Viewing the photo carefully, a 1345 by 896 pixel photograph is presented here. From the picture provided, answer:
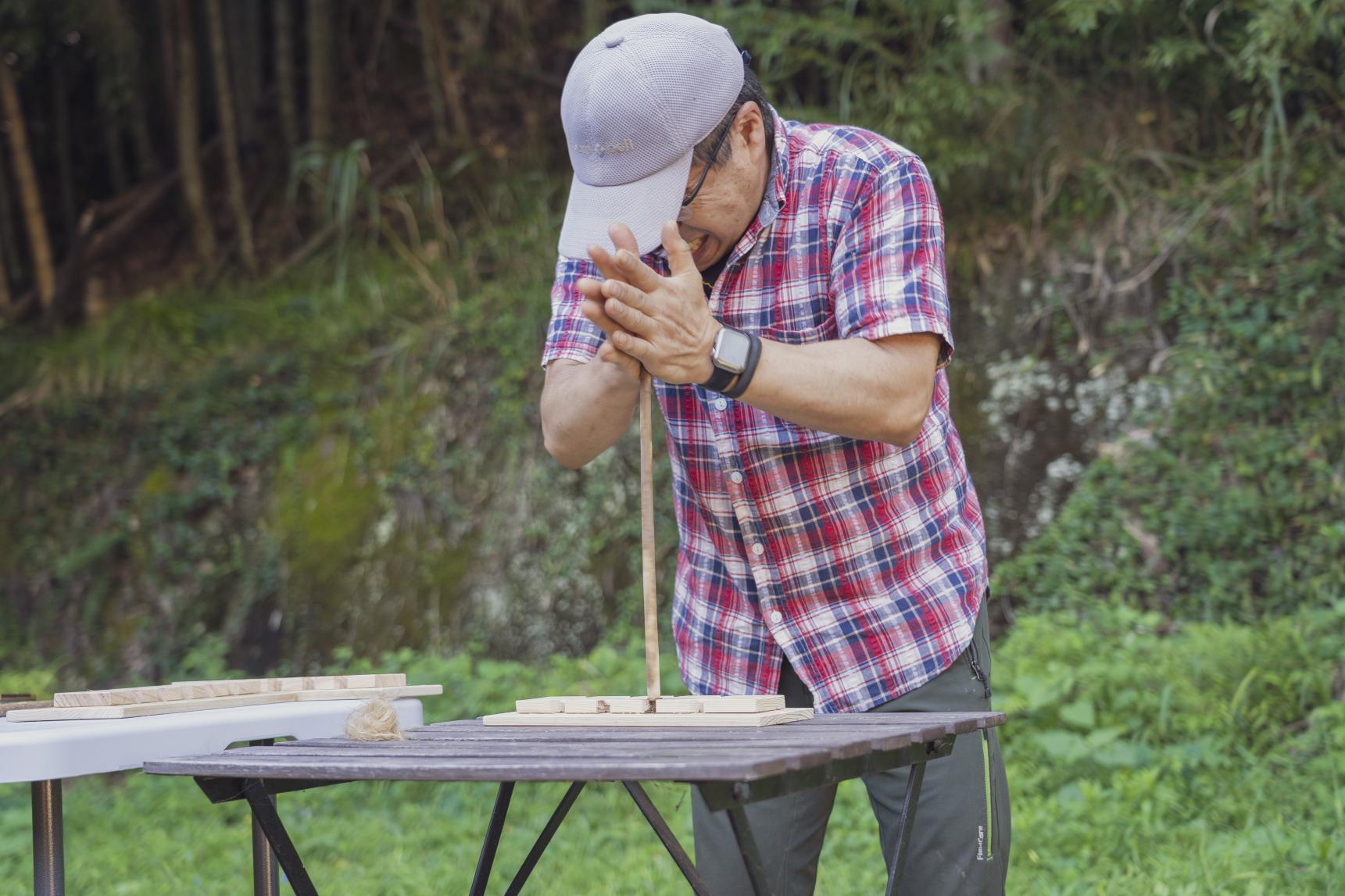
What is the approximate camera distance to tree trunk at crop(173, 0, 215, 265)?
7262mm

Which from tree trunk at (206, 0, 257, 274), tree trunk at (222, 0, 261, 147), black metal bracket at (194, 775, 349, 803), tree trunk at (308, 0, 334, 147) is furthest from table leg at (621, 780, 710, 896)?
tree trunk at (222, 0, 261, 147)

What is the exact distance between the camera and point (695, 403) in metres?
2.00

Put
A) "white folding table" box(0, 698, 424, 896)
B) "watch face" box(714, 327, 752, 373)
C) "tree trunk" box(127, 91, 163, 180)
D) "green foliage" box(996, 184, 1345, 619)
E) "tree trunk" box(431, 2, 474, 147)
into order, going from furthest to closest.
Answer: "tree trunk" box(127, 91, 163, 180)
"tree trunk" box(431, 2, 474, 147)
"green foliage" box(996, 184, 1345, 619)
"watch face" box(714, 327, 752, 373)
"white folding table" box(0, 698, 424, 896)

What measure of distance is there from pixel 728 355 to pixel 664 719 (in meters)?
0.47

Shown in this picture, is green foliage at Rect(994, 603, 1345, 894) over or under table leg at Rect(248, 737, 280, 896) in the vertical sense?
under

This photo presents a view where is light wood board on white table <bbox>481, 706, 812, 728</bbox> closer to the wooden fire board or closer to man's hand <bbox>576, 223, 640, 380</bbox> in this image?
the wooden fire board

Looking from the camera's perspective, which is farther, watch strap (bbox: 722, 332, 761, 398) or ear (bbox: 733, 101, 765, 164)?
ear (bbox: 733, 101, 765, 164)

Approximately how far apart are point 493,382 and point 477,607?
3.44 ft

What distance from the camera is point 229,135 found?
288 inches

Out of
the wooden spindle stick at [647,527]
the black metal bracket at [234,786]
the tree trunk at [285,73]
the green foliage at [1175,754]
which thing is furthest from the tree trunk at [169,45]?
the black metal bracket at [234,786]

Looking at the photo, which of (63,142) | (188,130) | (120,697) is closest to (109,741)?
(120,697)

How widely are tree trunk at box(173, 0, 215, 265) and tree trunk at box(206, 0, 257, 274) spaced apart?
14cm

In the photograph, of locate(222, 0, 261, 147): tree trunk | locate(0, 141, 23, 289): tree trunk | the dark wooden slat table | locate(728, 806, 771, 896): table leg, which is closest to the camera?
the dark wooden slat table

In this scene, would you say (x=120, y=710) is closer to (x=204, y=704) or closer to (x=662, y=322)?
(x=204, y=704)
